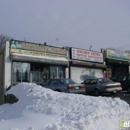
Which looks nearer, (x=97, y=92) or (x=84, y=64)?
(x=97, y=92)

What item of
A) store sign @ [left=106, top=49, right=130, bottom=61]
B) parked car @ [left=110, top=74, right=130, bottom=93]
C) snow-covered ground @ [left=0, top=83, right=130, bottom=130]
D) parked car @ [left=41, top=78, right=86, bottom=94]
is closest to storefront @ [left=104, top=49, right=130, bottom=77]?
store sign @ [left=106, top=49, right=130, bottom=61]

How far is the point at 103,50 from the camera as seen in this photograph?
2841 centimetres

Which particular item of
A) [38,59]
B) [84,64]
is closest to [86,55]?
A: [84,64]

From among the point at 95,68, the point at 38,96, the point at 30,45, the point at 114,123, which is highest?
the point at 30,45

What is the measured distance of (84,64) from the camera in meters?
24.6

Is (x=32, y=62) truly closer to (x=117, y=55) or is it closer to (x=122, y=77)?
(x=122, y=77)

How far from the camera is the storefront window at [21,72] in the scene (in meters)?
19.0

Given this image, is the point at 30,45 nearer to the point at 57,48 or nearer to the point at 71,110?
the point at 57,48

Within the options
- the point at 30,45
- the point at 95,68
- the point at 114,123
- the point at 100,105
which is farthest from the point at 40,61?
the point at 114,123

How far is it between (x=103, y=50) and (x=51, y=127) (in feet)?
78.1

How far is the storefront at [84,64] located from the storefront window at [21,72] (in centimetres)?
514

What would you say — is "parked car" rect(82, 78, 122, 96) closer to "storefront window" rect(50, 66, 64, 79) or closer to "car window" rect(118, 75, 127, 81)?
"car window" rect(118, 75, 127, 81)

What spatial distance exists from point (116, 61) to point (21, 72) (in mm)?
14816

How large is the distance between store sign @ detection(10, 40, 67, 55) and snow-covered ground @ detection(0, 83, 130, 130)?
10894mm
